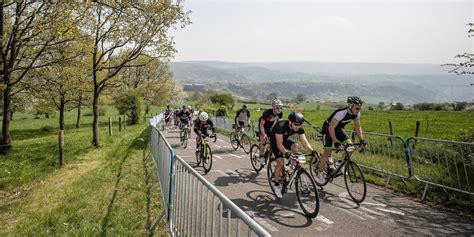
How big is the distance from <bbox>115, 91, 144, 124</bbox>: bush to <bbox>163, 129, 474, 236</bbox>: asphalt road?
33682mm

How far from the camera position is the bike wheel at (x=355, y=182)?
7.45 metres

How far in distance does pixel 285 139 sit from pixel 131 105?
36646 millimetres

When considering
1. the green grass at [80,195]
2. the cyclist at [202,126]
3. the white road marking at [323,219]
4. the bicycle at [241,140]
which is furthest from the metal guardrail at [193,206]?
the bicycle at [241,140]

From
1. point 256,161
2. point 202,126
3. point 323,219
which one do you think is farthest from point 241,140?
point 323,219

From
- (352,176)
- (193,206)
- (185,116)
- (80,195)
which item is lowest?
(80,195)

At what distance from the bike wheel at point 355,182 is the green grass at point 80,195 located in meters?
4.33

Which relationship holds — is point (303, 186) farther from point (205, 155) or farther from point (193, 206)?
point (205, 155)

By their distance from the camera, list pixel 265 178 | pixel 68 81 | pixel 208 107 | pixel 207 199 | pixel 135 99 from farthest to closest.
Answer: pixel 208 107
pixel 135 99
pixel 68 81
pixel 265 178
pixel 207 199

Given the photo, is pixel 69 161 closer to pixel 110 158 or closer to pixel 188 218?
pixel 110 158

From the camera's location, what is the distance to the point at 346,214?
6809 mm

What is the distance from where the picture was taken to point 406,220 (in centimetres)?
652

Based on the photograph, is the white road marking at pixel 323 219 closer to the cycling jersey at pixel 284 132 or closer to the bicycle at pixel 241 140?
the cycling jersey at pixel 284 132

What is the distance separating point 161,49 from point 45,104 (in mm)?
23331

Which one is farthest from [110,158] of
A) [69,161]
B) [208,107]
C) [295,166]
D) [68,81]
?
[208,107]
